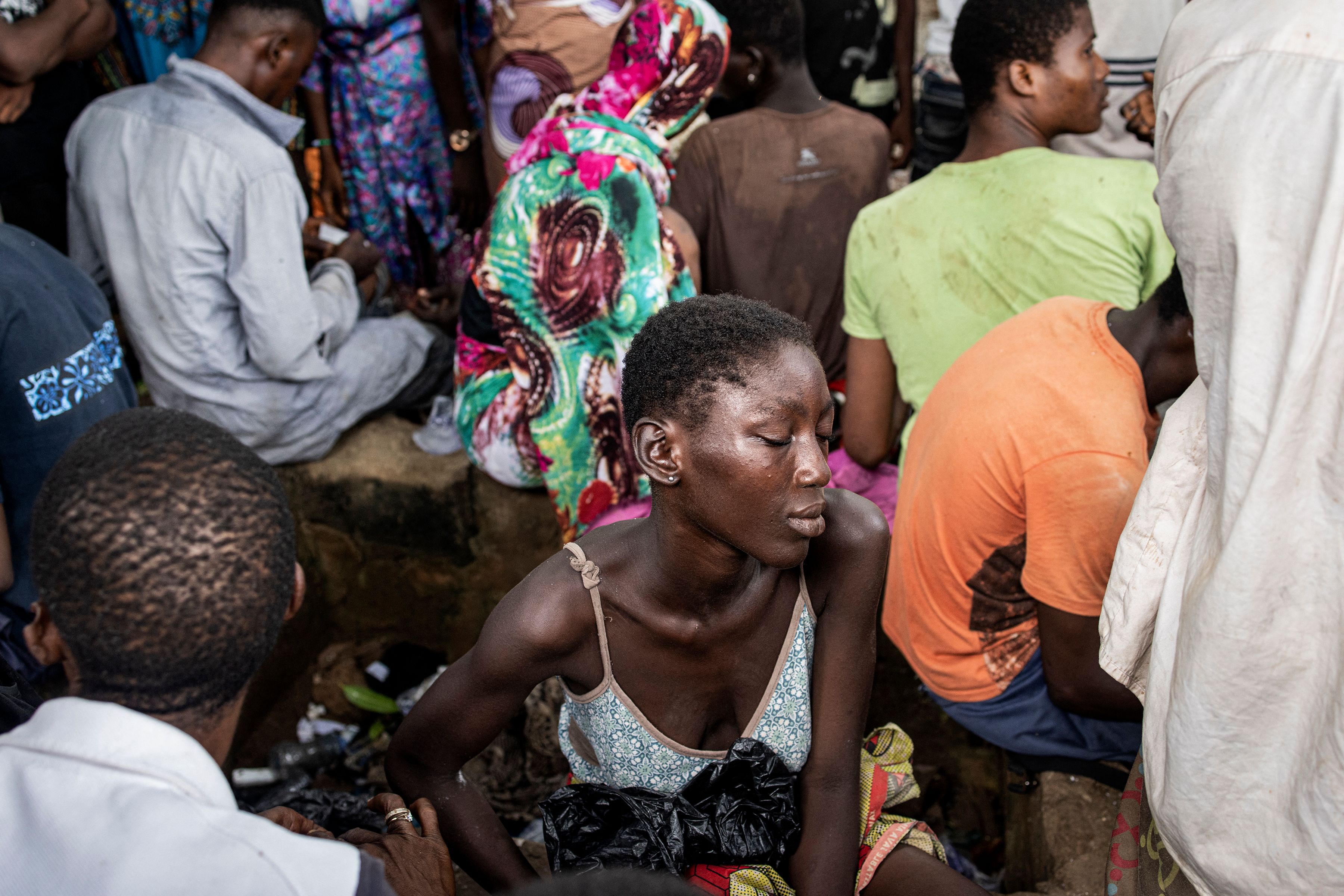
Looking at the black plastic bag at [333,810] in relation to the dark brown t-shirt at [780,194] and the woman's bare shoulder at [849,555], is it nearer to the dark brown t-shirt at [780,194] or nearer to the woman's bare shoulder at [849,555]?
the woman's bare shoulder at [849,555]

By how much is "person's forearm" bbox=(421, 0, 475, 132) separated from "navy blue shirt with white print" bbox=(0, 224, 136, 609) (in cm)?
213

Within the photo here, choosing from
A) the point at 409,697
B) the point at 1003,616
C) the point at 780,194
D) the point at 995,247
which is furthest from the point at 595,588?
the point at 780,194

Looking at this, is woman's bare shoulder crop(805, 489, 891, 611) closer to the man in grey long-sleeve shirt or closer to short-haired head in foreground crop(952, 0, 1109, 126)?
short-haired head in foreground crop(952, 0, 1109, 126)

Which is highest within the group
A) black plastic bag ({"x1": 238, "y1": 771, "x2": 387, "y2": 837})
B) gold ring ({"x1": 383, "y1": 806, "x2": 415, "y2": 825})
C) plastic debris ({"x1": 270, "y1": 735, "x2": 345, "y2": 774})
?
gold ring ({"x1": 383, "y1": 806, "x2": 415, "y2": 825})

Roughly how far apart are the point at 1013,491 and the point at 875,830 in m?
0.73

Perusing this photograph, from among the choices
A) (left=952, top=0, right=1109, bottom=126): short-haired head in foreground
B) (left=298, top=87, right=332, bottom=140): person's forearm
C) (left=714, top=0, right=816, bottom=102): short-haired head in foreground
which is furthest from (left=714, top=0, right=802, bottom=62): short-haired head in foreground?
(left=298, top=87, right=332, bottom=140): person's forearm

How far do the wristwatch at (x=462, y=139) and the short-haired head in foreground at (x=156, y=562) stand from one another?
3.38 m

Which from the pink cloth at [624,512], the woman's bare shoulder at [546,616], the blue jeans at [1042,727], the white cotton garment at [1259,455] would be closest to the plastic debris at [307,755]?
the pink cloth at [624,512]

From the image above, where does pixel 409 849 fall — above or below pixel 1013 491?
below

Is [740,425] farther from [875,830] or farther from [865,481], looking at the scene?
[865,481]

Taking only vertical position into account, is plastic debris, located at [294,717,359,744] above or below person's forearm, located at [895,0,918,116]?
below

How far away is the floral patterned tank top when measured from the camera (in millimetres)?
1827

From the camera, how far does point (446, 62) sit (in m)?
4.20

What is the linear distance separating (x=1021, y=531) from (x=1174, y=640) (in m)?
0.75
